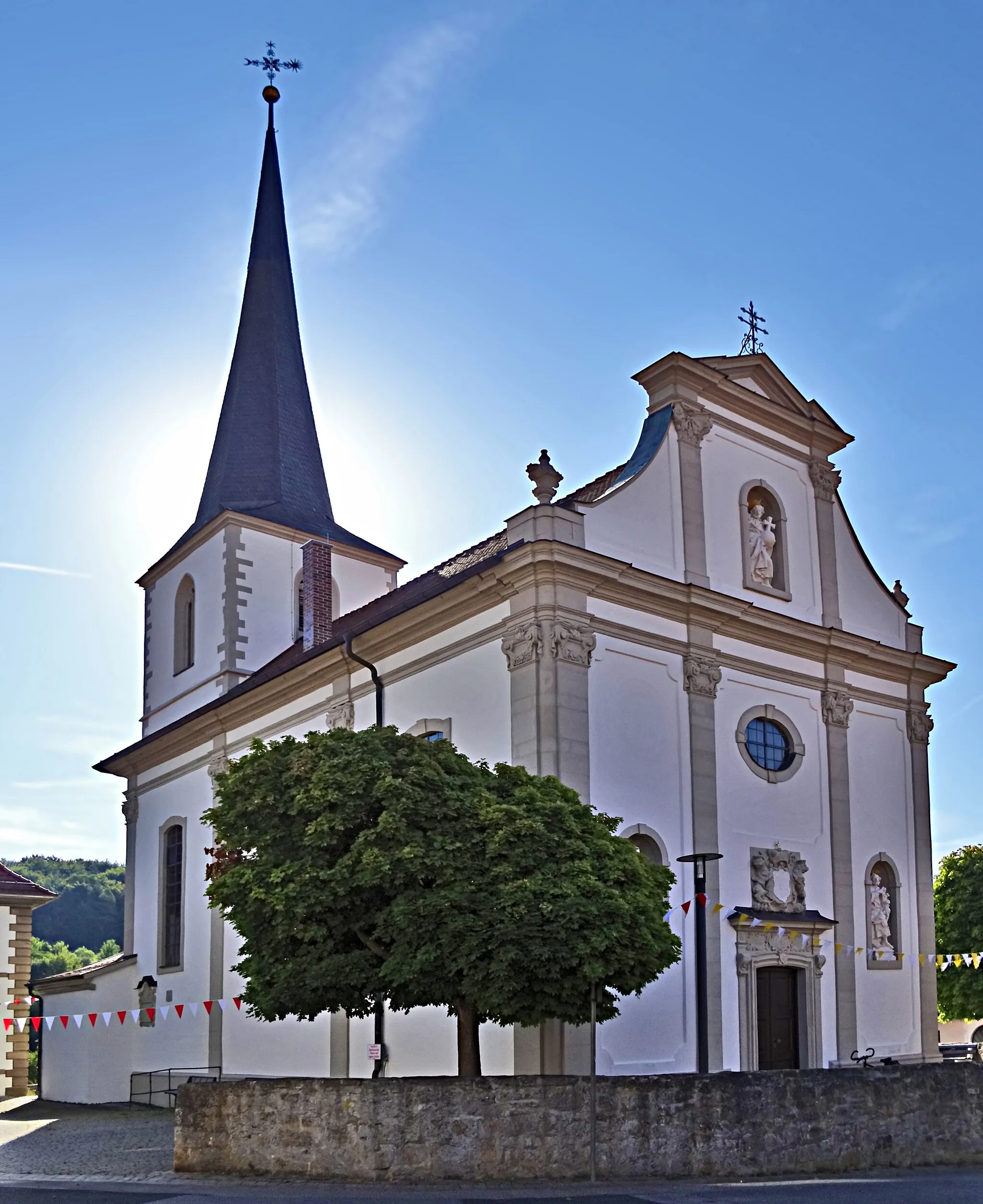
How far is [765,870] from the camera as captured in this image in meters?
20.3

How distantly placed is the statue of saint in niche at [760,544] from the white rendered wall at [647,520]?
1736 mm

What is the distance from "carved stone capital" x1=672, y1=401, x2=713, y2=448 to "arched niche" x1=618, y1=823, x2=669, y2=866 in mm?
6324

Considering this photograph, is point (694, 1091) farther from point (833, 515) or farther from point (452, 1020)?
point (833, 515)

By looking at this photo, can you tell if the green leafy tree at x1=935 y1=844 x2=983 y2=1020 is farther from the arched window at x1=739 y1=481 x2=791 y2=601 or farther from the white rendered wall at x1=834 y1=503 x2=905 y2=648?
the arched window at x1=739 y1=481 x2=791 y2=601

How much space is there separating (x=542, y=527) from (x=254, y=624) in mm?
12781

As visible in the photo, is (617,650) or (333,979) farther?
(617,650)

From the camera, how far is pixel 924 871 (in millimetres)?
23328

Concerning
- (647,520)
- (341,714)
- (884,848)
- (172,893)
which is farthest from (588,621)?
(172,893)

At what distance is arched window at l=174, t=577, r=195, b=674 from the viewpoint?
32.0 m

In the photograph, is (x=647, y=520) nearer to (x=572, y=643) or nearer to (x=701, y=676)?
(x=701, y=676)

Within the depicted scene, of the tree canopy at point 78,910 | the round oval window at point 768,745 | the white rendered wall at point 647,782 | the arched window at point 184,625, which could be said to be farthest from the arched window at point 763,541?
the tree canopy at point 78,910

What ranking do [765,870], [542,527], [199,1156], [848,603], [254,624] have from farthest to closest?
[254,624] < [848,603] < [765,870] < [542,527] < [199,1156]

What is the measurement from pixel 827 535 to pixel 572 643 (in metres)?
7.10

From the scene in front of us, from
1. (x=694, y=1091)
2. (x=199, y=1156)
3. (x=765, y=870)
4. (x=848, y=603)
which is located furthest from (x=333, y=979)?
(x=848, y=603)
